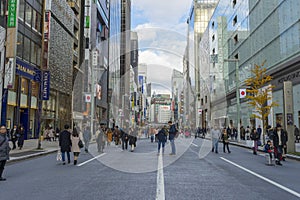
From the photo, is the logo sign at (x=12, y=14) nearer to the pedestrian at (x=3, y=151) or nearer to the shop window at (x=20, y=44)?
the shop window at (x=20, y=44)

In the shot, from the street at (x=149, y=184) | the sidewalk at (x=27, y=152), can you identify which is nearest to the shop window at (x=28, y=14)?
the sidewalk at (x=27, y=152)

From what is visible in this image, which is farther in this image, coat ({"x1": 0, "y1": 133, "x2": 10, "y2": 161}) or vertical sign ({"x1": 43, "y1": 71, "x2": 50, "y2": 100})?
vertical sign ({"x1": 43, "y1": 71, "x2": 50, "y2": 100})

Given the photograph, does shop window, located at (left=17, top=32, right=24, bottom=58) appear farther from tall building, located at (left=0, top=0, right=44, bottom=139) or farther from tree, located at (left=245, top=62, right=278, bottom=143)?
tree, located at (left=245, top=62, right=278, bottom=143)

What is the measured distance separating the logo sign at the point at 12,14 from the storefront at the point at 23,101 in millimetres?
4607

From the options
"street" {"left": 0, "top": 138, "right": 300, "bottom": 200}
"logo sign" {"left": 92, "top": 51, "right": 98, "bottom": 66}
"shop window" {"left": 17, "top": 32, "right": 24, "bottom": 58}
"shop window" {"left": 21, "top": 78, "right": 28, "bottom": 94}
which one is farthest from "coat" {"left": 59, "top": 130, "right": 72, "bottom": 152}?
"logo sign" {"left": 92, "top": 51, "right": 98, "bottom": 66}

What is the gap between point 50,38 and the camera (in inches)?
1369

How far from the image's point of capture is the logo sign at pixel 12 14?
22953mm

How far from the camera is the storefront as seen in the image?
2611 cm

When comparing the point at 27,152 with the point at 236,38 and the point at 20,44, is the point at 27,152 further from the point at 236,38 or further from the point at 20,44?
the point at 236,38

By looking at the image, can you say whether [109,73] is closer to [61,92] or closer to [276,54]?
[61,92]

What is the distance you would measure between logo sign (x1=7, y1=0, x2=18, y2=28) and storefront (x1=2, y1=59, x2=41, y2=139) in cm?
461

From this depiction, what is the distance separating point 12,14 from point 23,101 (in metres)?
8.97

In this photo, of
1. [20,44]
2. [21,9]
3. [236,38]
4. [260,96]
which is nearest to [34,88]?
[20,44]

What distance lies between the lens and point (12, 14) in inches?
912
